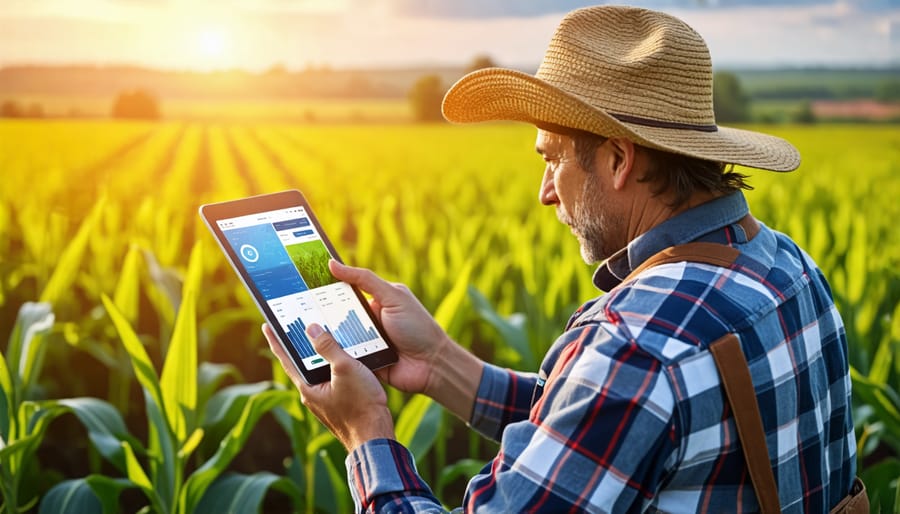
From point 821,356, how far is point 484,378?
2.17ft

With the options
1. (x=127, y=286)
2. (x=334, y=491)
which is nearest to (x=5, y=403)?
(x=127, y=286)

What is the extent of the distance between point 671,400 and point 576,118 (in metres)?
0.45

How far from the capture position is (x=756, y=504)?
1.30 m

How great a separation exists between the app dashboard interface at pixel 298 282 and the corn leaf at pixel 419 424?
53 centimetres

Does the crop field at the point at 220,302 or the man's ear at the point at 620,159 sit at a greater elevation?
the man's ear at the point at 620,159

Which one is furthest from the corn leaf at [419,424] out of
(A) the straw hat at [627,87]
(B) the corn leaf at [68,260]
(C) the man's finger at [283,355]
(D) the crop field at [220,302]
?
(B) the corn leaf at [68,260]

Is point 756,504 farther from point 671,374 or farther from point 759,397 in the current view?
point 671,374

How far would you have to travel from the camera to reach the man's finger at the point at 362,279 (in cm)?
178

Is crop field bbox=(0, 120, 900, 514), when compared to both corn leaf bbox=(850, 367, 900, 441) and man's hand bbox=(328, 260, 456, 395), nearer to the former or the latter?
corn leaf bbox=(850, 367, 900, 441)

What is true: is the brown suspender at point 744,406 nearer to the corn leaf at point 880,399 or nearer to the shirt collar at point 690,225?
the shirt collar at point 690,225

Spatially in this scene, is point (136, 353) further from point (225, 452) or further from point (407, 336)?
point (407, 336)

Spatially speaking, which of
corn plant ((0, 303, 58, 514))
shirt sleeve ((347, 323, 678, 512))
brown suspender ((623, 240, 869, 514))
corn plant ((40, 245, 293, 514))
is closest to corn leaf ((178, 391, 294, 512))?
corn plant ((40, 245, 293, 514))

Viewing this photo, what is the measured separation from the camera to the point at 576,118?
1390 mm

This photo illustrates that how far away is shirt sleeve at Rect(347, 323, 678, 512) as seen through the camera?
3.81ft
